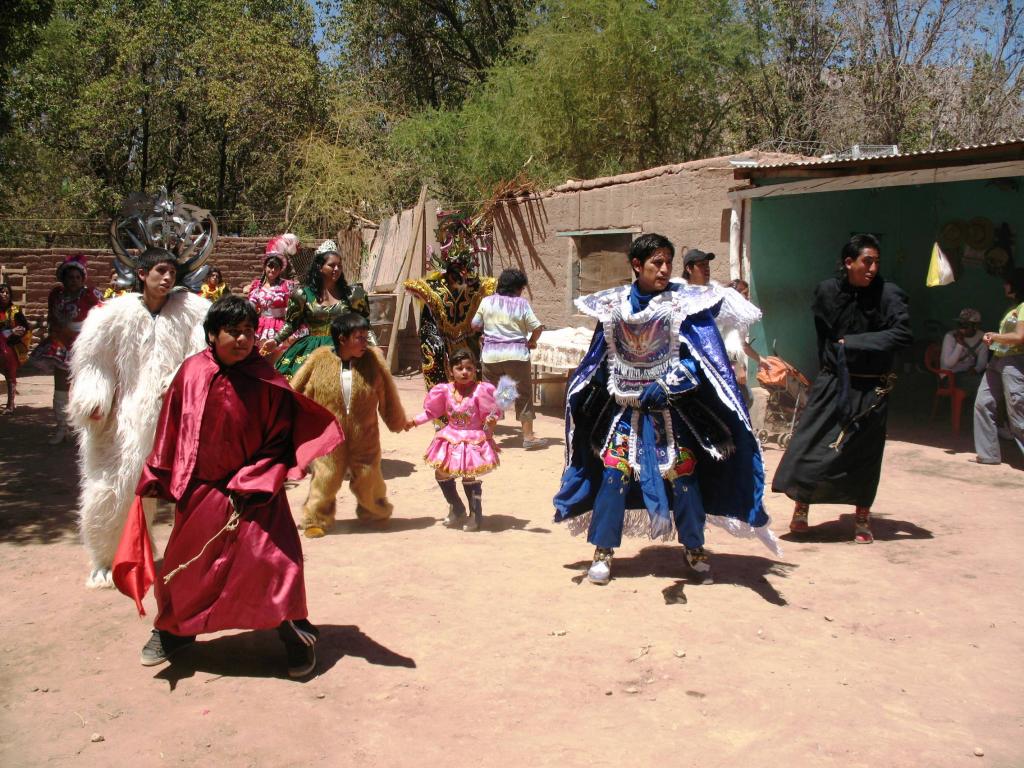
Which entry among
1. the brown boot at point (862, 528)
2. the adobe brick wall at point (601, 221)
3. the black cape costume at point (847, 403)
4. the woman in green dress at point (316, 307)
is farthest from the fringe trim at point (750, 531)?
the adobe brick wall at point (601, 221)

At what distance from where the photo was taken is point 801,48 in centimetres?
2058

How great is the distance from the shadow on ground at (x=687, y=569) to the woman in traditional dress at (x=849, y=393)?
0.64 metres

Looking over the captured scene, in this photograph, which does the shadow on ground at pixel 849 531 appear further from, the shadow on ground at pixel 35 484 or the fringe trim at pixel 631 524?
the shadow on ground at pixel 35 484

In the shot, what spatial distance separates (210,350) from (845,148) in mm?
17378

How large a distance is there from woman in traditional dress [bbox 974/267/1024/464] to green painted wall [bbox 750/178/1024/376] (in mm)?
2543

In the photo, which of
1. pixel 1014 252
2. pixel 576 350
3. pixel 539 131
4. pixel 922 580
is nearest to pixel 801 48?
pixel 539 131

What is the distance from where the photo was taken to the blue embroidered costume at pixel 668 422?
17.0ft

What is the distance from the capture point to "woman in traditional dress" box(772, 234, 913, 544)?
6.09m

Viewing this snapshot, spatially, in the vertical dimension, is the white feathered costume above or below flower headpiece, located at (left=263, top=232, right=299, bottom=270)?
below

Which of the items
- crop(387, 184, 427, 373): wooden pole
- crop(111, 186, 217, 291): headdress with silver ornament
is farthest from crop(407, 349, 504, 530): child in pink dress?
crop(387, 184, 427, 373): wooden pole

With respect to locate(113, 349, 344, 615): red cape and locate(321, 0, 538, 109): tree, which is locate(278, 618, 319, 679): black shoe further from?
locate(321, 0, 538, 109): tree

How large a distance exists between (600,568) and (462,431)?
5.34 feet

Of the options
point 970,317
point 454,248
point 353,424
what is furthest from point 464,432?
point 970,317

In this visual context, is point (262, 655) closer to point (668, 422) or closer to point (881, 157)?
point (668, 422)
